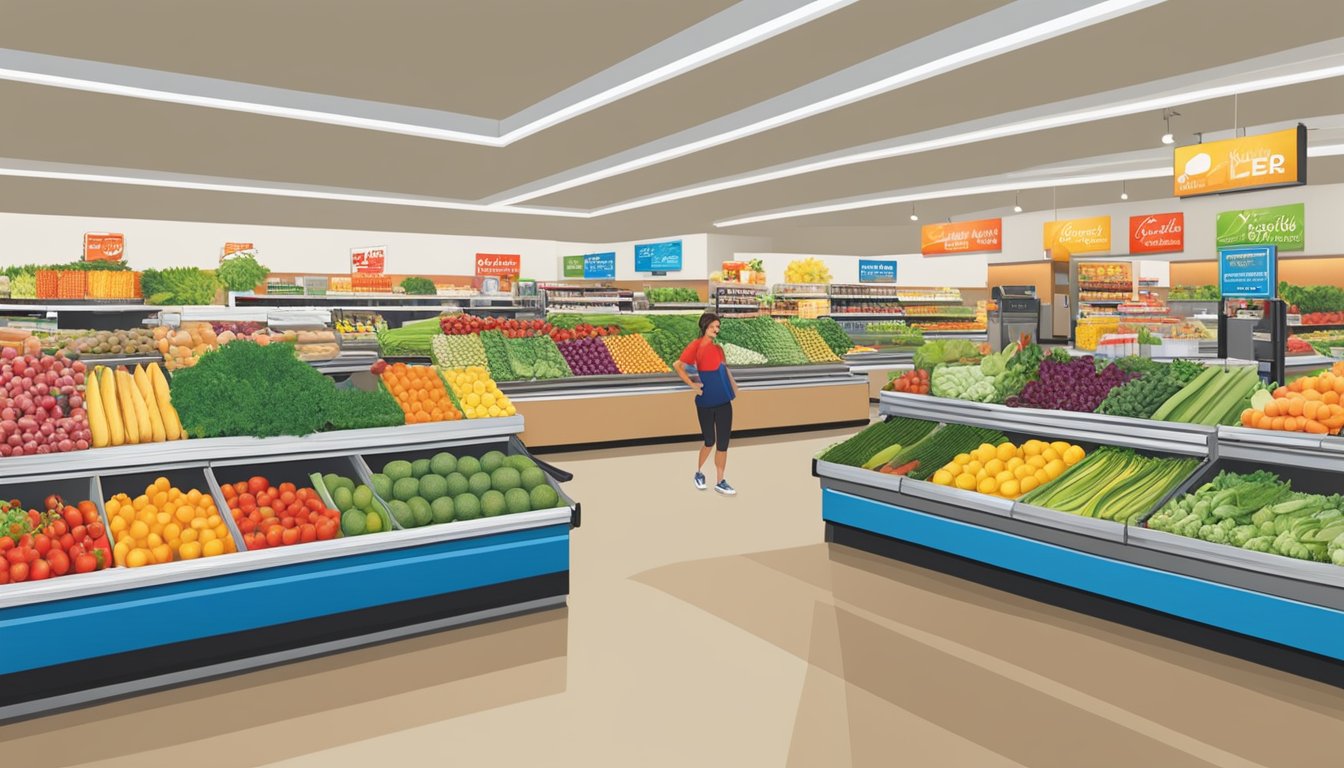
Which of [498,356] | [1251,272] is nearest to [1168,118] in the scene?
[1251,272]

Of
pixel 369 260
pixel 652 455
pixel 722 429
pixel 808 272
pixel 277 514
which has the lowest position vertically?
pixel 652 455

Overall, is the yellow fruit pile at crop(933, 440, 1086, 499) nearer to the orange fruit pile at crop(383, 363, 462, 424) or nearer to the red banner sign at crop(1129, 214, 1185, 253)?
the orange fruit pile at crop(383, 363, 462, 424)

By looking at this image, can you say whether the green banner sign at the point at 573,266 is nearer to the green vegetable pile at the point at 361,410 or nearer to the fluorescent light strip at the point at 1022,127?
the fluorescent light strip at the point at 1022,127

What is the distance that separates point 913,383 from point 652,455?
3.23 m

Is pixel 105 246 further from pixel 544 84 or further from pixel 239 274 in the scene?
pixel 544 84

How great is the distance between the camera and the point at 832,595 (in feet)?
14.3

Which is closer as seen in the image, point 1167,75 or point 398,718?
point 398,718

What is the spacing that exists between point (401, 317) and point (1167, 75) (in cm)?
1029

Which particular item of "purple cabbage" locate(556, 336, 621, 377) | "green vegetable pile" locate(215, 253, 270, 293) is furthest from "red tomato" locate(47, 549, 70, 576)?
"green vegetable pile" locate(215, 253, 270, 293)

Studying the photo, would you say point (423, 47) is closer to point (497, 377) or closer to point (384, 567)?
point (497, 377)

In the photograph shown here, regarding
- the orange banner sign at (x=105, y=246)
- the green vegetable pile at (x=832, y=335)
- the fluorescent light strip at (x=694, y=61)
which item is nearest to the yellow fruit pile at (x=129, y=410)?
the fluorescent light strip at (x=694, y=61)

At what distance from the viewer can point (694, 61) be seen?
805 cm

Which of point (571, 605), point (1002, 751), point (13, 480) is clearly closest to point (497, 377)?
point (571, 605)

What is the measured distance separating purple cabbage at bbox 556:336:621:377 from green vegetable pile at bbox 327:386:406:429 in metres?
4.28
